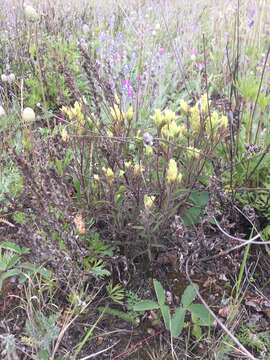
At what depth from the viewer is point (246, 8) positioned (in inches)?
140

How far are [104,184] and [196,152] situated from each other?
305 millimetres

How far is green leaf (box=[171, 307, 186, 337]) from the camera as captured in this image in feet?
3.53

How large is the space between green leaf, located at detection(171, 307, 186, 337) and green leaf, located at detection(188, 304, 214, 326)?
0.03 meters

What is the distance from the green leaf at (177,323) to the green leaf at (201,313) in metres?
0.03

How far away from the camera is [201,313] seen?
3.64 feet

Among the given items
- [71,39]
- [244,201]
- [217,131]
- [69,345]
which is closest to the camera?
[69,345]

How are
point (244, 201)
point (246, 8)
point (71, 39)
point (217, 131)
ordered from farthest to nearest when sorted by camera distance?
1. point (246, 8)
2. point (71, 39)
3. point (244, 201)
4. point (217, 131)

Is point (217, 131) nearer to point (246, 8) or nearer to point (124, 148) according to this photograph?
point (124, 148)

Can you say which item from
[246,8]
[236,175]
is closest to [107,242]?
[236,175]

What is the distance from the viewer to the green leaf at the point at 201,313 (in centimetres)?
110

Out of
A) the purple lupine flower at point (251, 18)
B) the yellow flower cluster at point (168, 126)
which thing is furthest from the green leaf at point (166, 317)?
the purple lupine flower at point (251, 18)

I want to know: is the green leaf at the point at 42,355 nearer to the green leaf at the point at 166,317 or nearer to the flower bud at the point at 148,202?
the green leaf at the point at 166,317

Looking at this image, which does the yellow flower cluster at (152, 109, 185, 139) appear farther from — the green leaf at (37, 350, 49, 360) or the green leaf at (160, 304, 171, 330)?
the green leaf at (37, 350, 49, 360)

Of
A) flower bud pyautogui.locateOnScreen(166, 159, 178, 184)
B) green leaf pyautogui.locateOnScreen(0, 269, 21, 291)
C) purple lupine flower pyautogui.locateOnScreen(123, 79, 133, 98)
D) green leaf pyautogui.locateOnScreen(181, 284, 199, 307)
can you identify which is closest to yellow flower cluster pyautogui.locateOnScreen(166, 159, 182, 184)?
flower bud pyautogui.locateOnScreen(166, 159, 178, 184)
